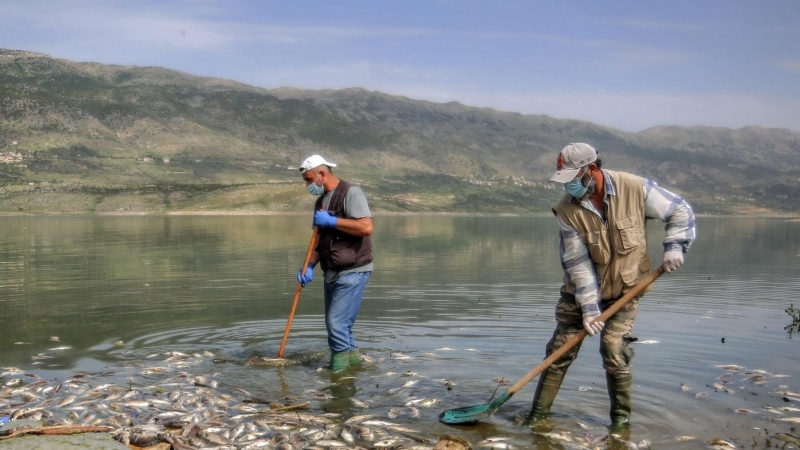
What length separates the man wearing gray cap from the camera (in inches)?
312

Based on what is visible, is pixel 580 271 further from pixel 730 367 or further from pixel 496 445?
pixel 730 367

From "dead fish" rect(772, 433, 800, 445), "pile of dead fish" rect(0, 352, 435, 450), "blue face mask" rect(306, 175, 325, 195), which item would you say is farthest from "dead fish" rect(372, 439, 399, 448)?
"dead fish" rect(772, 433, 800, 445)

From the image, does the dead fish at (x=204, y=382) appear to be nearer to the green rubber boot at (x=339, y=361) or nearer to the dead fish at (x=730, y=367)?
the green rubber boot at (x=339, y=361)

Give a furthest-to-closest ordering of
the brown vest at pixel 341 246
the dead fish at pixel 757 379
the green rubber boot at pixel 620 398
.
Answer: the dead fish at pixel 757 379 → the brown vest at pixel 341 246 → the green rubber boot at pixel 620 398

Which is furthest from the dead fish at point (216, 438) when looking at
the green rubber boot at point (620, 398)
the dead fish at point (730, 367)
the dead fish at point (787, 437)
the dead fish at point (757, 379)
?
the dead fish at point (730, 367)

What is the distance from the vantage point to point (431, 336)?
14.7 meters

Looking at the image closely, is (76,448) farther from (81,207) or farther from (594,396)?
(81,207)

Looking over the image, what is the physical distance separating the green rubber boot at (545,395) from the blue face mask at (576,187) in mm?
2100

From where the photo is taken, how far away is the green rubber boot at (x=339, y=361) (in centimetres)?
1125

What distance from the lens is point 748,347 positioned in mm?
13797

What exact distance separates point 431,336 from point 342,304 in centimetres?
415

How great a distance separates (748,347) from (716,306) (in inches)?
222

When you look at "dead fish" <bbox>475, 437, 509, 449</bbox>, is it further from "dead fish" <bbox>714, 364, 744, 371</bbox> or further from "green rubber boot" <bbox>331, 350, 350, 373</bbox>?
"dead fish" <bbox>714, 364, 744, 371</bbox>

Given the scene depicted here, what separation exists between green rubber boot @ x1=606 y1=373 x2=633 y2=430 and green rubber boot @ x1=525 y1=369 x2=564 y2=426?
56cm
